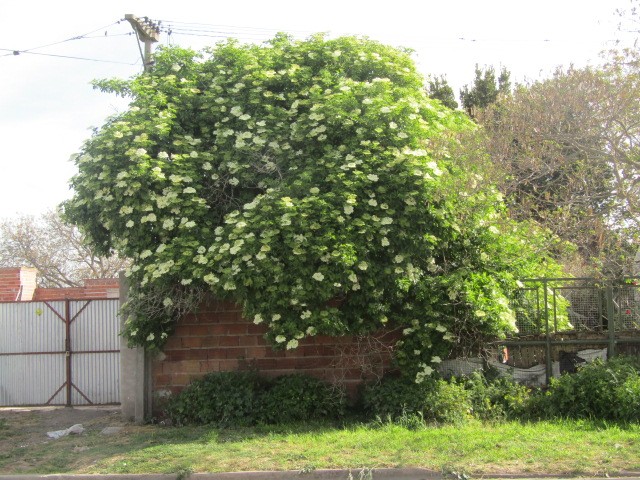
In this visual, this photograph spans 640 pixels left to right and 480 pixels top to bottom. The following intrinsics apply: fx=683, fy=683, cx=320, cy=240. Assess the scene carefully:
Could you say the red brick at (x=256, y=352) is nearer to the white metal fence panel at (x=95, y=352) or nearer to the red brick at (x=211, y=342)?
the red brick at (x=211, y=342)

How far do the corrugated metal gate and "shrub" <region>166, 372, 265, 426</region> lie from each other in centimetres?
349

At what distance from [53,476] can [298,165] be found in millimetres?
5174

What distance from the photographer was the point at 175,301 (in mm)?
10031

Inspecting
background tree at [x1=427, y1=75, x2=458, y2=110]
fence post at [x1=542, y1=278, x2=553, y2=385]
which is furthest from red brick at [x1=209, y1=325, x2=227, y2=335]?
background tree at [x1=427, y1=75, x2=458, y2=110]

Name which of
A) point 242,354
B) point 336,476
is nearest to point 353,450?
point 336,476

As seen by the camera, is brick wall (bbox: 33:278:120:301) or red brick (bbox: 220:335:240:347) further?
brick wall (bbox: 33:278:120:301)

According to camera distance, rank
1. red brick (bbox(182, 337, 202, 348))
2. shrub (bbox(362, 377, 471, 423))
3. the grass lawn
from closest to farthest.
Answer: the grass lawn → shrub (bbox(362, 377, 471, 423)) → red brick (bbox(182, 337, 202, 348))

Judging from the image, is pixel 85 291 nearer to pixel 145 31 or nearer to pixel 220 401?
pixel 145 31

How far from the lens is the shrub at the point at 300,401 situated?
9.68 meters

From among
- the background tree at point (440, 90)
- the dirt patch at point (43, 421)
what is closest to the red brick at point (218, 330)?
the dirt patch at point (43, 421)

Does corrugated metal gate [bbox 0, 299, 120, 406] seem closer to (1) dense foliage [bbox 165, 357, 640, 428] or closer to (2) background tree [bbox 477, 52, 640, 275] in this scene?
(1) dense foliage [bbox 165, 357, 640, 428]

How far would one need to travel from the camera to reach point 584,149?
393 inches

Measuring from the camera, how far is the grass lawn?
7.40 metres

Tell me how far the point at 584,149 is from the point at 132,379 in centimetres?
777
